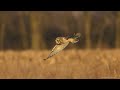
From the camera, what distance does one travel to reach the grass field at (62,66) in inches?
224

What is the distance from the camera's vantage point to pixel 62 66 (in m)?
6.02

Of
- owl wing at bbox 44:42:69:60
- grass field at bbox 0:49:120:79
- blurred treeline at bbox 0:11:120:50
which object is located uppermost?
blurred treeline at bbox 0:11:120:50

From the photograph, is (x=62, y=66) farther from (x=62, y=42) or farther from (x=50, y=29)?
(x=50, y=29)

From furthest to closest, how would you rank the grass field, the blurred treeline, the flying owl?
the blurred treeline → the flying owl → the grass field

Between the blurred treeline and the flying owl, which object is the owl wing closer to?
the flying owl

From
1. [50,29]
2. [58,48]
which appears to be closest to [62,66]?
[58,48]

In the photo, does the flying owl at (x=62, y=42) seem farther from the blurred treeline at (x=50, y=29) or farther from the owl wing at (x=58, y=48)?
the blurred treeline at (x=50, y=29)

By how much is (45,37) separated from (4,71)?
8.14 ft

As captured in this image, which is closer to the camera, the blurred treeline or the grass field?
the grass field

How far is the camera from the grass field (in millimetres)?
5680

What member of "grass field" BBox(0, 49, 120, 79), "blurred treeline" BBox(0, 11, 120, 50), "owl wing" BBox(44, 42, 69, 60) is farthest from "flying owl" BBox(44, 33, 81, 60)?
"blurred treeline" BBox(0, 11, 120, 50)
